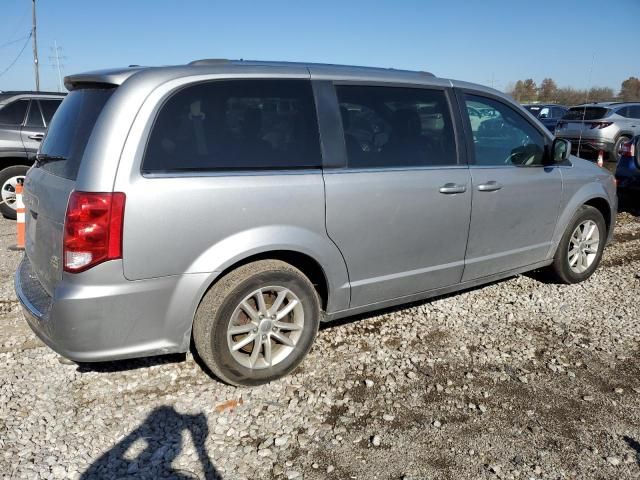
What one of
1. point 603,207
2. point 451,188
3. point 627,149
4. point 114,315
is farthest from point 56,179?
point 627,149

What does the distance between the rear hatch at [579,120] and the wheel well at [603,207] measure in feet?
32.4

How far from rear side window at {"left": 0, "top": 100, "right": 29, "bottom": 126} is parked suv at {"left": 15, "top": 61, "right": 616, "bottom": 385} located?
17.8 ft

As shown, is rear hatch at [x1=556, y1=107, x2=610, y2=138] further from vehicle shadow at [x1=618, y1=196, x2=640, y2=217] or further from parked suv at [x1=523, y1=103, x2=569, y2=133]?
vehicle shadow at [x1=618, y1=196, x2=640, y2=217]

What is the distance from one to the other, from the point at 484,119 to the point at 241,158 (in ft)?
7.24

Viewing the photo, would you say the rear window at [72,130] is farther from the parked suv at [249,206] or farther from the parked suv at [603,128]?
the parked suv at [603,128]

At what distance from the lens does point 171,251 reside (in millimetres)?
2859

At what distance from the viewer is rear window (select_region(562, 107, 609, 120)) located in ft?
47.5

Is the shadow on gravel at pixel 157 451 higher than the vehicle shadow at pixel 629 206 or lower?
lower

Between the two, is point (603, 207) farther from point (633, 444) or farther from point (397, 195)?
point (633, 444)

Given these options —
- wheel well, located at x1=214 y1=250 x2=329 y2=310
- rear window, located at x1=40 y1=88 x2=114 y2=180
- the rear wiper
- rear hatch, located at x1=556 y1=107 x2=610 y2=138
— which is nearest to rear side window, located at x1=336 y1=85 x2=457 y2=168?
wheel well, located at x1=214 y1=250 x2=329 y2=310

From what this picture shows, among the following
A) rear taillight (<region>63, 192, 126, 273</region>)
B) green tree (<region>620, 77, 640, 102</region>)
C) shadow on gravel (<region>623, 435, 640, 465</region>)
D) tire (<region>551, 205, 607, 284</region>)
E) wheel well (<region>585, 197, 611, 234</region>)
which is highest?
green tree (<region>620, 77, 640, 102</region>)

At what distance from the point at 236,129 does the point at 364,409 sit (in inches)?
68.7

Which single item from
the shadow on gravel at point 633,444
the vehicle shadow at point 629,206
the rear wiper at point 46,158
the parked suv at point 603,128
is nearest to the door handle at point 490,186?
the shadow on gravel at point 633,444

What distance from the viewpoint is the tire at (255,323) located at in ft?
10.2
